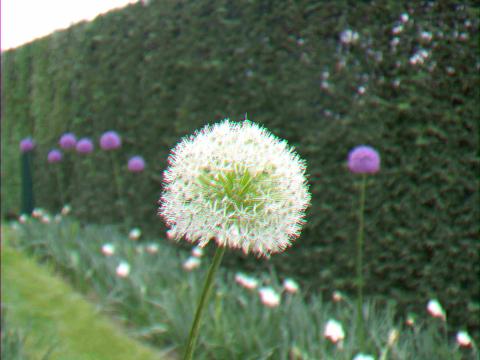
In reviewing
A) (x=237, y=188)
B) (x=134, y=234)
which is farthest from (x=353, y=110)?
(x=237, y=188)

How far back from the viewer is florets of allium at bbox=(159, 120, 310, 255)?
1003mm

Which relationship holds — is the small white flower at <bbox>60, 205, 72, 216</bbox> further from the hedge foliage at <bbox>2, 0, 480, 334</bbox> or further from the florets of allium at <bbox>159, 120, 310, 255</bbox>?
the florets of allium at <bbox>159, 120, 310, 255</bbox>

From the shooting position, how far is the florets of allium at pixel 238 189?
100 cm

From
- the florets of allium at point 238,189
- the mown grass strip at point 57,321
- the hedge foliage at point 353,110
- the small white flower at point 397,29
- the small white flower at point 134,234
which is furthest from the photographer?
the small white flower at point 134,234

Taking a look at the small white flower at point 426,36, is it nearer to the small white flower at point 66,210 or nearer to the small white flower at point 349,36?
the small white flower at point 349,36

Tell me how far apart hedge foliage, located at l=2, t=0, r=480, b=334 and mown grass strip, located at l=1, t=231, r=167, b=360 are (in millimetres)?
1277

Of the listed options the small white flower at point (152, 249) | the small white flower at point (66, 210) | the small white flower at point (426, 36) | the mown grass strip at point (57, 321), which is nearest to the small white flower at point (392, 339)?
the mown grass strip at point (57, 321)

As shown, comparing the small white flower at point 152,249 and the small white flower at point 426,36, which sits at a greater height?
the small white flower at point 426,36

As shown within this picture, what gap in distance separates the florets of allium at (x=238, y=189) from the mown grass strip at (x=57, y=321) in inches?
83.6

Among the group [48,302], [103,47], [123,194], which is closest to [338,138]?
[48,302]

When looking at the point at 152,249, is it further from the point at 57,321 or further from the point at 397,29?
the point at 397,29

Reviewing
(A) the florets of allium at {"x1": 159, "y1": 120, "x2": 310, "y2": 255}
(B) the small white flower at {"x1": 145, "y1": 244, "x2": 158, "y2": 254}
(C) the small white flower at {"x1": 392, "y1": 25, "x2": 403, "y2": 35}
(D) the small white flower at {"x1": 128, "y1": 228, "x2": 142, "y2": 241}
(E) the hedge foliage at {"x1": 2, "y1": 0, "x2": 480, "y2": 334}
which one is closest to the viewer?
(A) the florets of allium at {"x1": 159, "y1": 120, "x2": 310, "y2": 255}


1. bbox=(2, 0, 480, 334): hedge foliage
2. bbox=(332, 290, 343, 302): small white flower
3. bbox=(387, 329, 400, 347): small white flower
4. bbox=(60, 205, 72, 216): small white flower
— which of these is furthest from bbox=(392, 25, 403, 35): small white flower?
bbox=(60, 205, 72, 216): small white flower

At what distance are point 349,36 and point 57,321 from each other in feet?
10.2
